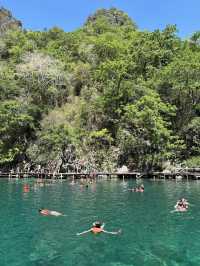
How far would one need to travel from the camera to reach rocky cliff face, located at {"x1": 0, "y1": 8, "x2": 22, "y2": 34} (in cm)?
12575

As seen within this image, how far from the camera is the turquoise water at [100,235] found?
19859 mm

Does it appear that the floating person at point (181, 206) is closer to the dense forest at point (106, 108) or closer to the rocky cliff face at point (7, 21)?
the dense forest at point (106, 108)

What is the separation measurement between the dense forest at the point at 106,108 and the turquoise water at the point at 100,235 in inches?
969

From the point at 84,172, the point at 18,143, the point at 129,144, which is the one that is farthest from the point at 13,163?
the point at 129,144


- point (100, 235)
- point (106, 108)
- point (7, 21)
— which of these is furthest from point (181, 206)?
point (7, 21)

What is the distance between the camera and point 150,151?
6606cm

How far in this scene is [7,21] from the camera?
128875 millimetres

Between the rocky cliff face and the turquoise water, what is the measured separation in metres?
94.9

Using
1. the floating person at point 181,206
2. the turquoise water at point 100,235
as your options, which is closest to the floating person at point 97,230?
the turquoise water at point 100,235

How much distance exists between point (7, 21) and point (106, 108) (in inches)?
2815

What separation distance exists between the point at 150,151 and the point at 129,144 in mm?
3754

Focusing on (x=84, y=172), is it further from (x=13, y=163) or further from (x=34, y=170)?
(x=13, y=163)

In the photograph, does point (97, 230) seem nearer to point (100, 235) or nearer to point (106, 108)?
point (100, 235)

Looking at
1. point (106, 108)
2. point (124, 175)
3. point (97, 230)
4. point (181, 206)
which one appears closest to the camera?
point (97, 230)
